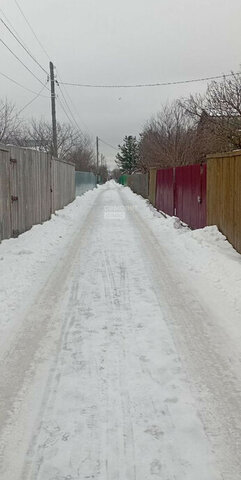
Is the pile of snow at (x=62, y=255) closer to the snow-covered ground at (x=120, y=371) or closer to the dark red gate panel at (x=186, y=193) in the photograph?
the snow-covered ground at (x=120, y=371)

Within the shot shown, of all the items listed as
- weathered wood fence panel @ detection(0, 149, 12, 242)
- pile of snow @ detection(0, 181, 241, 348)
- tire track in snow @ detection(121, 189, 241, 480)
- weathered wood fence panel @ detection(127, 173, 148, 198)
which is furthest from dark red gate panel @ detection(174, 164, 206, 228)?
weathered wood fence panel @ detection(127, 173, 148, 198)

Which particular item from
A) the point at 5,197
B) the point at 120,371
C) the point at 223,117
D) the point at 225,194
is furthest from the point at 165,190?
the point at 120,371

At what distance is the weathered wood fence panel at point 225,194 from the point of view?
8328 millimetres

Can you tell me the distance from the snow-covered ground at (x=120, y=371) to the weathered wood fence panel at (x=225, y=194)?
104 cm

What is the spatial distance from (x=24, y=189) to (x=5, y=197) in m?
2.00

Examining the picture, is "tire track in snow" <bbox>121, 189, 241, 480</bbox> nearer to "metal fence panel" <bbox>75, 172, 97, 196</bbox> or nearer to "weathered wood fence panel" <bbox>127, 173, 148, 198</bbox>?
"weathered wood fence panel" <bbox>127, 173, 148, 198</bbox>

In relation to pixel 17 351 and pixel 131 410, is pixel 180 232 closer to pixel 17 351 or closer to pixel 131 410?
pixel 17 351

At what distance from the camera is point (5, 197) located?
991cm

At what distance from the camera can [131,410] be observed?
123 inches

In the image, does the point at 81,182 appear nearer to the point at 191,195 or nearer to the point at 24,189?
the point at 191,195

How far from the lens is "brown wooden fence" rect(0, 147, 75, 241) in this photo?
9.91 meters

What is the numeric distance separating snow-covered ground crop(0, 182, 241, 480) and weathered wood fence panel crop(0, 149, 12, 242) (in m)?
2.08

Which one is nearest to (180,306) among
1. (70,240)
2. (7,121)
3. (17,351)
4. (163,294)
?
(163,294)

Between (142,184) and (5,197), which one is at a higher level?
(142,184)
